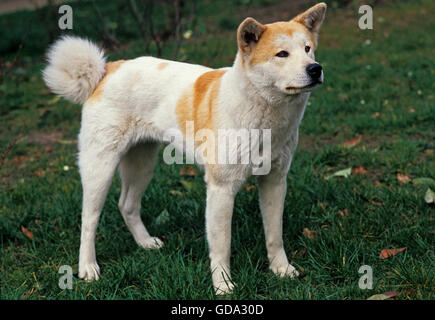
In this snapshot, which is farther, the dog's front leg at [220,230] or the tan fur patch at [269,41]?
the dog's front leg at [220,230]

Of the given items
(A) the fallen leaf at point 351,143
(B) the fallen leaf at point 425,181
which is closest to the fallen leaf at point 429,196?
(B) the fallen leaf at point 425,181

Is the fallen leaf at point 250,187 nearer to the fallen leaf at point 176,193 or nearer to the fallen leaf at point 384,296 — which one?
the fallen leaf at point 176,193

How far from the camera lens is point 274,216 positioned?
289 centimetres

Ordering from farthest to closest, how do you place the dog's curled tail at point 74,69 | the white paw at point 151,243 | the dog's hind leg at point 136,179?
1. the dog's hind leg at point 136,179
2. the white paw at point 151,243
3. the dog's curled tail at point 74,69

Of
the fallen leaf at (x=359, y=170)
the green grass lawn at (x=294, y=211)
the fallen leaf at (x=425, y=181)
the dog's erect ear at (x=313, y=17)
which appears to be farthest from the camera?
the fallen leaf at (x=359, y=170)

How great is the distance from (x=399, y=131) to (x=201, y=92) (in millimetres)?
2670

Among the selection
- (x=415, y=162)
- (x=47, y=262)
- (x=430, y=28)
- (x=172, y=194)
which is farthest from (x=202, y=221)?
(x=430, y=28)

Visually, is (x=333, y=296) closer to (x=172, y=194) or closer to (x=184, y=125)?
(x=184, y=125)

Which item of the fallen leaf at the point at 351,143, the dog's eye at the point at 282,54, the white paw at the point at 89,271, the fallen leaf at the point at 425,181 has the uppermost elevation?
the dog's eye at the point at 282,54

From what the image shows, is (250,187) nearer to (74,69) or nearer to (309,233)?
(309,233)

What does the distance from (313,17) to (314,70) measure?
48cm

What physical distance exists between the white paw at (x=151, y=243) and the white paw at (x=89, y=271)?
0.40 m

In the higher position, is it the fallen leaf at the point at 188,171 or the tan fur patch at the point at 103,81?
the tan fur patch at the point at 103,81

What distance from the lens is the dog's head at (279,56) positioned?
7.63ft
